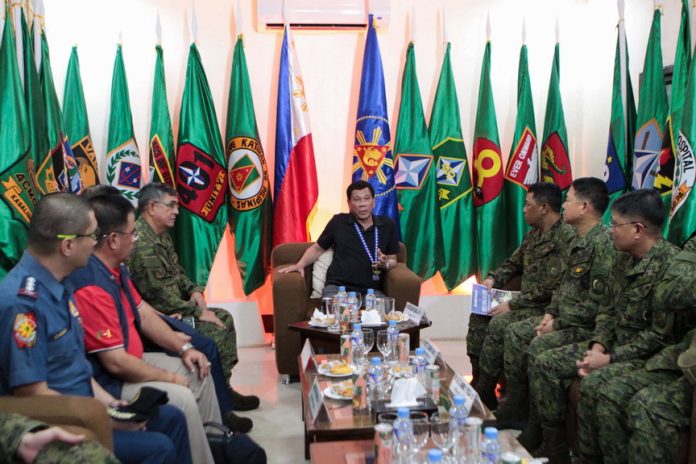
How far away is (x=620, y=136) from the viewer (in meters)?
3.97

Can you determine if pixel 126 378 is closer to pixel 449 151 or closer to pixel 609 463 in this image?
pixel 609 463

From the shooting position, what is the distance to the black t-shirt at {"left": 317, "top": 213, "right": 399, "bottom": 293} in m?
3.96

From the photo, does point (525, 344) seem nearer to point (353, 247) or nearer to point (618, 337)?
point (618, 337)

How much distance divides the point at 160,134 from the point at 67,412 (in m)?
2.99

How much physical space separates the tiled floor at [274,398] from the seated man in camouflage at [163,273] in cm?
17

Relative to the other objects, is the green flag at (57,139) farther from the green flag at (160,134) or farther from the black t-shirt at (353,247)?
the black t-shirt at (353,247)

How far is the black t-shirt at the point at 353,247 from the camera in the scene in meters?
3.96

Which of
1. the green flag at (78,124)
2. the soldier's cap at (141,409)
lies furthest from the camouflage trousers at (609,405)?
the green flag at (78,124)

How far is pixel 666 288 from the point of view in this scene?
2.21m

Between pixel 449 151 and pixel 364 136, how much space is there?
66 centimetres

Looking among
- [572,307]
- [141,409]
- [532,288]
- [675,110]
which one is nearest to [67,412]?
[141,409]

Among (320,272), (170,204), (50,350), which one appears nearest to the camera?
(50,350)

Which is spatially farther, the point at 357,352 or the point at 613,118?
the point at 613,118

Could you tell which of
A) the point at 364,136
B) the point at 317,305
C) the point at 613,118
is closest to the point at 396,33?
the point at 364,136
